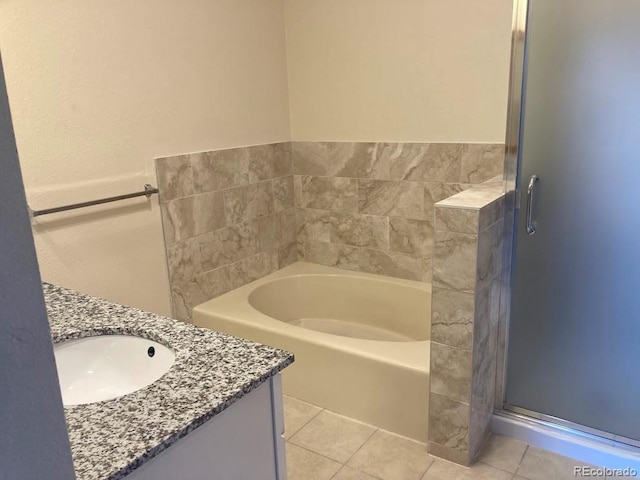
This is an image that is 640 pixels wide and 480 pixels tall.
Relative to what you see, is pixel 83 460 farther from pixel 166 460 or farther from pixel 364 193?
pixel 364 193

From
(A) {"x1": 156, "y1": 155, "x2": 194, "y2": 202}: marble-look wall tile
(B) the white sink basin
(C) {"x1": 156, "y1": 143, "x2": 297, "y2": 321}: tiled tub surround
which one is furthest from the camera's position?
(C) {"x1": 156, "y1": 143, "x2": 297, "y2": 321}: tiled tub surround

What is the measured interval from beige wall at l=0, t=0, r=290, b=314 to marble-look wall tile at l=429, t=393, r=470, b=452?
143 cm

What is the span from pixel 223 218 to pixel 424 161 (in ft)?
3.79

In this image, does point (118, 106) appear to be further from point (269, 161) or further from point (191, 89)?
point (269, 161)

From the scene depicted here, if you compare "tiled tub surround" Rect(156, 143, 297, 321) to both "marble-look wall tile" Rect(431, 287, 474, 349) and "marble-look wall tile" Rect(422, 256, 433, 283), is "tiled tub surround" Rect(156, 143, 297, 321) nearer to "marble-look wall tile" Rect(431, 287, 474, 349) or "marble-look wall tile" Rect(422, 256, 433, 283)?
"marble-look wall tile" Rect(422, 256, 433, 283)

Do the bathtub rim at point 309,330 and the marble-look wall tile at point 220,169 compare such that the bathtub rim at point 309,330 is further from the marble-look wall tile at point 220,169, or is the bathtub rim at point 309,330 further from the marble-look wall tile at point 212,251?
the marble-look wall tile at point 220,169

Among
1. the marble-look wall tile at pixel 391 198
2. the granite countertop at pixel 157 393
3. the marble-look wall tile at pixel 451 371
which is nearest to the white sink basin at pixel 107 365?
the granite countertop at pixel 157 393

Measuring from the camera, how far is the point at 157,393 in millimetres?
1059

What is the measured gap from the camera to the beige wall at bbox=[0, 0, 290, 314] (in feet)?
6.65

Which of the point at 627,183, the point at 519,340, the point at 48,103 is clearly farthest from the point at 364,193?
the point at 48,103

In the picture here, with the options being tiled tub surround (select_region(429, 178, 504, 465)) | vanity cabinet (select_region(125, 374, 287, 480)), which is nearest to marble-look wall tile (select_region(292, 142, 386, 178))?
tiled tub surround (select_region(429, 178, 504, 465))

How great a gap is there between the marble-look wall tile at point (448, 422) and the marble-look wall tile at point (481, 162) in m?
1.19

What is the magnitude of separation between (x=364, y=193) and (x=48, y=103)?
1.72 meters

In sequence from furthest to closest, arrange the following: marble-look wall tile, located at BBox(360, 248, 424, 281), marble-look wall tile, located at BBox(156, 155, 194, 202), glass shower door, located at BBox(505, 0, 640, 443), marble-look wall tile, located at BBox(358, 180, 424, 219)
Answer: marble-look wall tile, located at BBox(360, 248, 424, 281) → marble-look wall tile, located at BBox(358, 180, 424, 219) → marble-look wall tile, located at BBox(156, 155, 194, 202) → glass shower door, located at BBox(505, 0, 640, 443)
